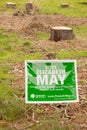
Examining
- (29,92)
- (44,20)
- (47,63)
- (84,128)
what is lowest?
(84,128)

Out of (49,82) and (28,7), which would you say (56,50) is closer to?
(49,82)

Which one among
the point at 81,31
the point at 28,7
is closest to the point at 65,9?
the point at 28,7

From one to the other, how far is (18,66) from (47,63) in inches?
156

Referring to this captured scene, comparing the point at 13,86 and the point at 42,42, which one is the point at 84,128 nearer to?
the point at 13,86

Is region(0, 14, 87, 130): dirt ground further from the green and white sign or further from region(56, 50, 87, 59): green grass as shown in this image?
the green and white sign

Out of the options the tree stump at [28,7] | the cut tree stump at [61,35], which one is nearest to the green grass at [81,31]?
the cut tree stump at [61,35]

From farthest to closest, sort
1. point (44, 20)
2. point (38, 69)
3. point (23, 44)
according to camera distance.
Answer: point (44, 20) → point (23, 44) → point (38, 69)

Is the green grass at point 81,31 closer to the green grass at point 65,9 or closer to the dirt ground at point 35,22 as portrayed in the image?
the dirt ground at point 35,22

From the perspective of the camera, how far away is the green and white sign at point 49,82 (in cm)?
662

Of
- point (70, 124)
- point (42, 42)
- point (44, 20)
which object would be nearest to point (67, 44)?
point (42, 42)

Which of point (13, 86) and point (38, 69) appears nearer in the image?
point (38, 69)

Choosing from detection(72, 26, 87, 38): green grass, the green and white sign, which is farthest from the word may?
detection(72, 26, 87, 38): green grass

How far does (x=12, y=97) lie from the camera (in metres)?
7.94

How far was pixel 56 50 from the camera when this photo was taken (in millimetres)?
12578
